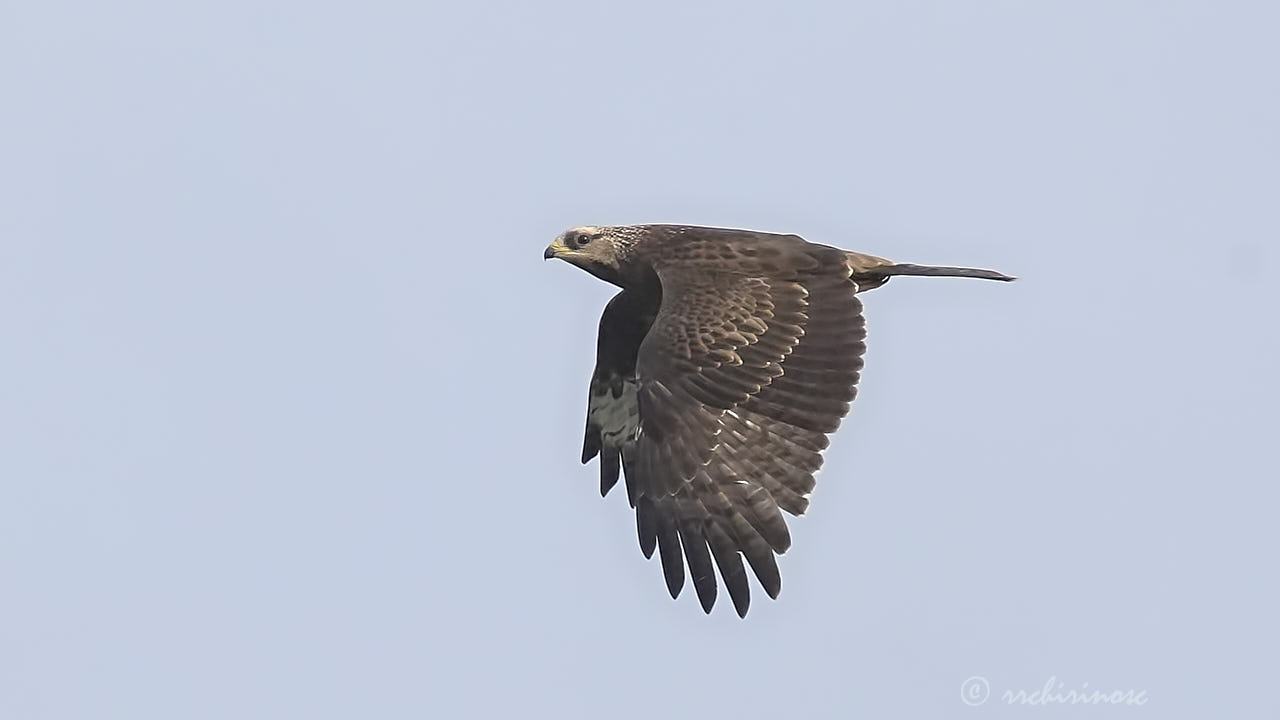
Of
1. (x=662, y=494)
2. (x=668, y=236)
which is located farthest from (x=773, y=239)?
(x=662, y=494)

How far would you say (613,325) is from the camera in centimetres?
1855

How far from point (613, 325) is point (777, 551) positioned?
3.27 m

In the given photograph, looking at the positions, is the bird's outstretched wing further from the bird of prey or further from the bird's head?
the bird's head

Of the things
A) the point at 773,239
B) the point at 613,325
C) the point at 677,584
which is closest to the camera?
the point at 677,584

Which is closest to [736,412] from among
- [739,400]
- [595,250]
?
[739,400]

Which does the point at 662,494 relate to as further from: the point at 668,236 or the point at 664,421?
the point at 668,236

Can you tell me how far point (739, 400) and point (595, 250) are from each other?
2520 mm

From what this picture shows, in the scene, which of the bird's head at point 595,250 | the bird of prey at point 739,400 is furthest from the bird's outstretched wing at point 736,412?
the bird's head at point 595,250

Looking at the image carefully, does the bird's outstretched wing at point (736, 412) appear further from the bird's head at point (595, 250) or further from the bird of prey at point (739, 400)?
the bird's head at point (595, 250)

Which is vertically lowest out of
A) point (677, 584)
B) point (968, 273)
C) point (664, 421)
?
point (677, 584)

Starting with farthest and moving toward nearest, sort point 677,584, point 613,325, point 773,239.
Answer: point 613,325 < point 773,239 < point 677,584

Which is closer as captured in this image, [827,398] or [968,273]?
[827,398]

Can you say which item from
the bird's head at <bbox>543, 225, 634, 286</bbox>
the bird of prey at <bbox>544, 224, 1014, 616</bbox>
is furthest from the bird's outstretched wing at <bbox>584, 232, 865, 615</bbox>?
the bird's head at <bbox>543, 225, 634, 286</bbox>

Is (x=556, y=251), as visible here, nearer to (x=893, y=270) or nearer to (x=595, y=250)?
(x=595, y=250)
